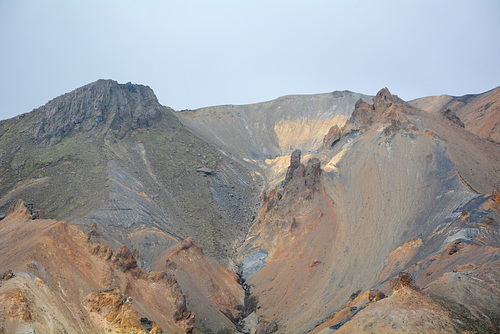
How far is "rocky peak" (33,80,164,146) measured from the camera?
95125mm

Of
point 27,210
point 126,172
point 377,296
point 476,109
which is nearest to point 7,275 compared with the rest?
point 27,210

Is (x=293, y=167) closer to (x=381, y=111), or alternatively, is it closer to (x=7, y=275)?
(x=381, y=111)

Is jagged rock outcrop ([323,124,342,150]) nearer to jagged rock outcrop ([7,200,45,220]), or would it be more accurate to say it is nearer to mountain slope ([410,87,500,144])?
mountain slope ([410,87,500,144])

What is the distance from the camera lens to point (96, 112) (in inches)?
3986

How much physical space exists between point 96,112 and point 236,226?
4471 centimetres

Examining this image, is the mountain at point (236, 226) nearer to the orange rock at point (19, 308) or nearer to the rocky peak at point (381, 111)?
the orange rock at point (19, 308)

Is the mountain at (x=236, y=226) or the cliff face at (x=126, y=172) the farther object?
the cliff face at (x=126, y=172)

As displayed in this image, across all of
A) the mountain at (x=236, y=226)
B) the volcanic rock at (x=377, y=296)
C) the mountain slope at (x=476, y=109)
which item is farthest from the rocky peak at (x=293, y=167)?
the volcanic rock at (x=377, y=296)

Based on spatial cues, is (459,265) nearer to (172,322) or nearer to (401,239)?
(401,239)

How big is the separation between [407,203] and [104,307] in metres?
45.4

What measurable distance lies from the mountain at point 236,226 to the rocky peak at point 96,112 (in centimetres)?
43

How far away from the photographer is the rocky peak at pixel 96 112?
9512 cm

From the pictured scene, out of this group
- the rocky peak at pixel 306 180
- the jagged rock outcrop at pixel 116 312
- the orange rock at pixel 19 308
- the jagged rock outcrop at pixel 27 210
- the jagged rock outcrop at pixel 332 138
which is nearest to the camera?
the orange rock at pixel 19 308

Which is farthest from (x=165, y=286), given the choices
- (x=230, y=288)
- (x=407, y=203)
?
(x=407, y=203)
